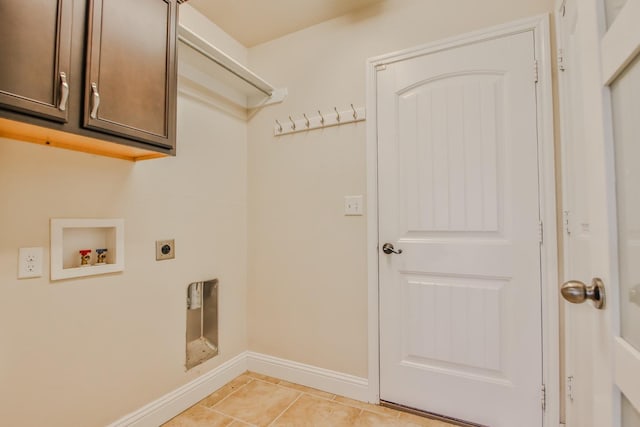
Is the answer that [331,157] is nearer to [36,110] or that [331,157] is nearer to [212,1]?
[212,1]

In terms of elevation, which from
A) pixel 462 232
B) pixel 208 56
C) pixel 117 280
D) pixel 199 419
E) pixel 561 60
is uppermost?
pixel 208 56

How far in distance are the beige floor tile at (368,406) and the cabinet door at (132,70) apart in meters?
1.73

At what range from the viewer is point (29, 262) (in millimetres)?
1288

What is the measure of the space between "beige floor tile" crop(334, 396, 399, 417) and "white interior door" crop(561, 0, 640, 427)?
132 cm

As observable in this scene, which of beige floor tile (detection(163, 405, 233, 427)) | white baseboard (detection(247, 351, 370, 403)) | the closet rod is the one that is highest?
the closet rod

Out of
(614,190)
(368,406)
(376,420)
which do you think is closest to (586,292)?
(614,190)

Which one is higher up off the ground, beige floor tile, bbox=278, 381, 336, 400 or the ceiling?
the ceiling

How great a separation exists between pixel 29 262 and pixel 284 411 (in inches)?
56.8

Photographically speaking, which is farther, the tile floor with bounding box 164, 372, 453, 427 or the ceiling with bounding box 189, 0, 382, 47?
the ceiling with bounding box 189, 0, 382, 47

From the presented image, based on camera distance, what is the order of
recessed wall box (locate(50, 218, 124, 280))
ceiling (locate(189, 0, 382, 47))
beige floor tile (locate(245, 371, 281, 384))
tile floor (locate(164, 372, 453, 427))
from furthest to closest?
beige floor tile (locate(245, 371, 281, 384)) → ceiling (locate(189, 0, 382, 47)) → tile floor (locate(164, 372, 453, 427)) → recessed wall box (locate(50, 218, 124, 280))

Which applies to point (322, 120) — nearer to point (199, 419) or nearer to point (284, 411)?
point (284, 411)

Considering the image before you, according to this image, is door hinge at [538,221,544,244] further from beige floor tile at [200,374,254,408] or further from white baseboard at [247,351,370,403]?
beige floor tile at [200,374,254,408]

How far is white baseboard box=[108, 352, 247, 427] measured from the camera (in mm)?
1642

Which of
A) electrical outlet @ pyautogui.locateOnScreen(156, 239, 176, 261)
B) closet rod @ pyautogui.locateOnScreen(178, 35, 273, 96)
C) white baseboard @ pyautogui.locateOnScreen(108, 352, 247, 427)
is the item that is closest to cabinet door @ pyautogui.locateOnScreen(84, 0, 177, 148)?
closet rod @ pyautogui.locateOnScreen(178, 35, 273, 96)
